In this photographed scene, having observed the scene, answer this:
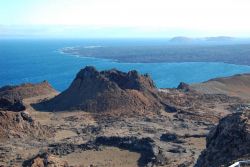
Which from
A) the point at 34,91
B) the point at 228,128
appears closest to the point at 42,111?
the point at 34,91

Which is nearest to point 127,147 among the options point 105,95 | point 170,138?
point 170,138

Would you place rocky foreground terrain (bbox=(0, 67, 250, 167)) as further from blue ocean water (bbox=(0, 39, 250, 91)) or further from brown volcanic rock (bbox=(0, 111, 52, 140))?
blue ocean water (bbox=(0, 39, 250, 91))

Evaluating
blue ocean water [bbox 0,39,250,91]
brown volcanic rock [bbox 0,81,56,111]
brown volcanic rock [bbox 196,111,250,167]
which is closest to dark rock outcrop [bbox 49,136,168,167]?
brown volcanic rock [bbox 196,111,250,167]

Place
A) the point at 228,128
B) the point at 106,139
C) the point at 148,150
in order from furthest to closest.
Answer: the point at 106,139, the point at 148,150, the point at 228,128

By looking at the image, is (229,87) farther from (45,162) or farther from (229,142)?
(229,142)

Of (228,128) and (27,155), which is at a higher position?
(228,128)

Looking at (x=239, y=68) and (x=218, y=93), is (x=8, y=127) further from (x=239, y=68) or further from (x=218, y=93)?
(x=239, y=68)
